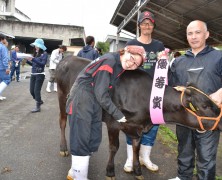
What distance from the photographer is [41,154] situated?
4.26m

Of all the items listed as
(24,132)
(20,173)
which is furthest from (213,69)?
(24,132)

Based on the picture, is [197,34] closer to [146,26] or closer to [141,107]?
[146,26]

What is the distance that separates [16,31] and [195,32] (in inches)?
1184

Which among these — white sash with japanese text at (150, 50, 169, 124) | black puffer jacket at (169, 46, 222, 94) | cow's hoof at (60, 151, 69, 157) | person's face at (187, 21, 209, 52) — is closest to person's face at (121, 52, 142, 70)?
A: white sash with japanese text at (150, 50, 169, 124)

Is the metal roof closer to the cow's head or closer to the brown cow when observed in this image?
the brown cow

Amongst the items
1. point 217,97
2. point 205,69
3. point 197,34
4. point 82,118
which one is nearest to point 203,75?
point 205,69

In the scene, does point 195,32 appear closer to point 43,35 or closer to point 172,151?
point 172,151

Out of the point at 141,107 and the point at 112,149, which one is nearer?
the point at 141,107

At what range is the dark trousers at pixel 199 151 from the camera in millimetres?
2926

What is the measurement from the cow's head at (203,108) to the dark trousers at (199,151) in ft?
0.83

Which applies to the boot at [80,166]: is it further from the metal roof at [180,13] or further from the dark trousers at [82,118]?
the metal roof at [180,13]

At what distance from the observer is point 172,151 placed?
15.4 feet

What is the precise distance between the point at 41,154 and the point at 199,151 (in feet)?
8.22

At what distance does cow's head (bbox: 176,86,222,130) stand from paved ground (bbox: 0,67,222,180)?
134 cm
